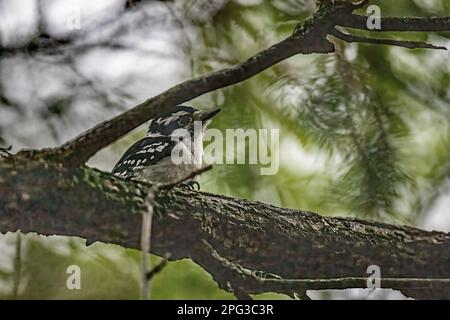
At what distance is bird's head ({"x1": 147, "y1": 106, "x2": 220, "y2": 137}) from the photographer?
109cm

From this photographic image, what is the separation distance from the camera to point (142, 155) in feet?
3.83

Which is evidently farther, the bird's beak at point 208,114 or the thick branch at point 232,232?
the bird's beak at point 208,114

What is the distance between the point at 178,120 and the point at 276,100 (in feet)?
1.08

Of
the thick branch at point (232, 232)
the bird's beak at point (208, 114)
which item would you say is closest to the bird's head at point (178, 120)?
the bird's beak at point (208, 114)

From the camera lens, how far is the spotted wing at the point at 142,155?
3.59ft

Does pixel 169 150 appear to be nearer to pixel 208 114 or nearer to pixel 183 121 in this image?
pixel 183 121

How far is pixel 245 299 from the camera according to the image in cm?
82

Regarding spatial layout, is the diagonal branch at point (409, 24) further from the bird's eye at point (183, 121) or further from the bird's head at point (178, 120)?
the bird's eye at point (183, 121)

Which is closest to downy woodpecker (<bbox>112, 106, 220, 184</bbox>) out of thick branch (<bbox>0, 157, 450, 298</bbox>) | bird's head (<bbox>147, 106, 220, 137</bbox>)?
bird's head (<bbox>147, 106, 220, 137</bbox>)

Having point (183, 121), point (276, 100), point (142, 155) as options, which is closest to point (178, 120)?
point (183, 121)

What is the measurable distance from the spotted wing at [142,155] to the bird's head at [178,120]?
0.04 ft

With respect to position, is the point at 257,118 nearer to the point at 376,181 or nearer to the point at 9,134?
the point at 376,181

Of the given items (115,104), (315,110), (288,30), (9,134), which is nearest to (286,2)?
(288,30)

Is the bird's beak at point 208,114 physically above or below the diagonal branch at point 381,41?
below
